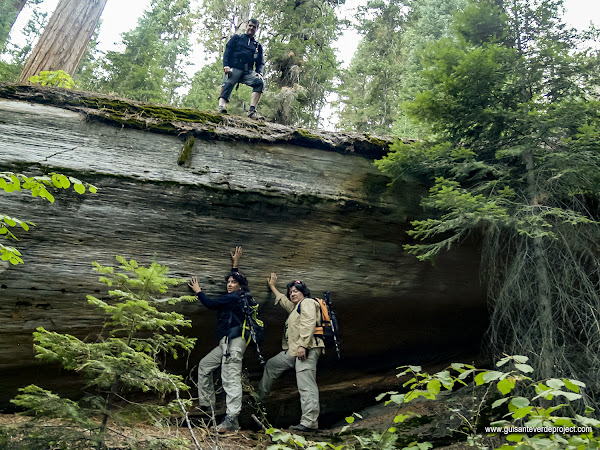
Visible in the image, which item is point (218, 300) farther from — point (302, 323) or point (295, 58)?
point (295, 58)

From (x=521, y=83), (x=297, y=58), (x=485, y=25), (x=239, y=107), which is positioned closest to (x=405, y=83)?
(x=297, y=58)

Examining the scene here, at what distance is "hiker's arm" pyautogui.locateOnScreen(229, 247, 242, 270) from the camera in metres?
7.00

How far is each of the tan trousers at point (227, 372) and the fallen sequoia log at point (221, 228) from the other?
1.89ft

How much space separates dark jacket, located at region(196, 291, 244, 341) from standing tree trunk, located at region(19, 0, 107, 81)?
22.8 ft

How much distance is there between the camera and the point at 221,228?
23.0 feet

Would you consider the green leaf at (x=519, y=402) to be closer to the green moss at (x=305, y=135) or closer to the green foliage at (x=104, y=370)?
the green foliage at (x=104, y=370)

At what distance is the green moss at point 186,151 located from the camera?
695 cm

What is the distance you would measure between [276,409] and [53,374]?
12.8 ft

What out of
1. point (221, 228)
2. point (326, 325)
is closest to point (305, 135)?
point (221, 228)

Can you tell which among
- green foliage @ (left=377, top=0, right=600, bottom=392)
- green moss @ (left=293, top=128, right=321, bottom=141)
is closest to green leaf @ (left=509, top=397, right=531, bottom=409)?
green foliage @ (left=377, top=0, right=600, bottom=392)

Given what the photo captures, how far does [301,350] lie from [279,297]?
999 mm

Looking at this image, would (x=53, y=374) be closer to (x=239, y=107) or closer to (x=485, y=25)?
(x=485, y=25)

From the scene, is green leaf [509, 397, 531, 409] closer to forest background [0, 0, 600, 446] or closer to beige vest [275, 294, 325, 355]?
forest background [0, 0, 600, 446]

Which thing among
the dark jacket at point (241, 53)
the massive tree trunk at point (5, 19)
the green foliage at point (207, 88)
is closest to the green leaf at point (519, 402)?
the dark jacket at point (241, 53)
